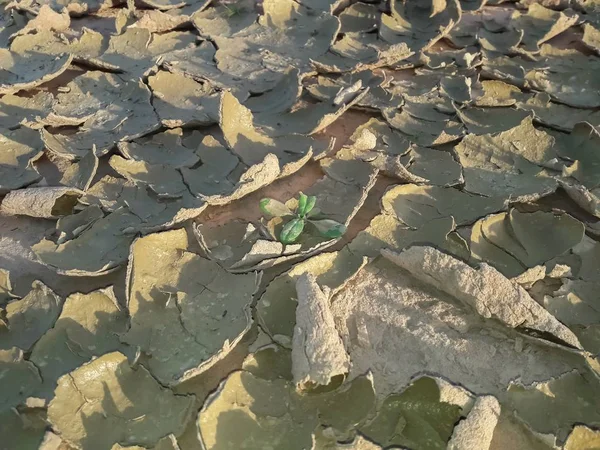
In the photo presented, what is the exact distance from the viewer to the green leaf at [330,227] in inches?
55.6

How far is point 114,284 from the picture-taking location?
4.56ft

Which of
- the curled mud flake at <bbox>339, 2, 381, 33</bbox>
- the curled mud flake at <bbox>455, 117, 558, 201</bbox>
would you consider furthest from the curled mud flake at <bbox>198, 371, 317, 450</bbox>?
the curled mud flake at <bbox>339, 2, 381, 33</bbox>

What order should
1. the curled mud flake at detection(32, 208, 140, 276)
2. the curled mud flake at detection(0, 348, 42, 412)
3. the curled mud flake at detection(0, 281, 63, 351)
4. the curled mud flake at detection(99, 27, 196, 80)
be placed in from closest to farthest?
the curled mud flake at detection(0, 348, 42, 412) < the curled mud flake at detection(0, 281, 63, 351) < the curled mud flake at detection(32, 208, 140, 276) < the curled mud flake at detection(99, 27, 196, 80)

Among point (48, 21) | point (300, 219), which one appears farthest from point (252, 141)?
point (48, 21)

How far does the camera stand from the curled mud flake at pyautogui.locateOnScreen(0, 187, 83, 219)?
1560 mm

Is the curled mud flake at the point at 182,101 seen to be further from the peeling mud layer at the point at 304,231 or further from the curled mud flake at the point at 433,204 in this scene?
the curled mud flake at the point at 433,204

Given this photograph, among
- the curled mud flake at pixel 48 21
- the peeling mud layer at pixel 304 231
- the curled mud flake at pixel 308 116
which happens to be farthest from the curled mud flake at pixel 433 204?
the curled mud flake at pixel 48 21

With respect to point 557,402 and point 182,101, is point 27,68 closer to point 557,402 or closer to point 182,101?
point 182,101

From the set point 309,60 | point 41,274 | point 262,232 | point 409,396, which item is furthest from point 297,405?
point 309,60

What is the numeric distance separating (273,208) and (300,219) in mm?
82

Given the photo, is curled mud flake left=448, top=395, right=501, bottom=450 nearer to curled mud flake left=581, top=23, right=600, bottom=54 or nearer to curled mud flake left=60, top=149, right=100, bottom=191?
curled mud flake left=60, top=149, right=100, bottom=191

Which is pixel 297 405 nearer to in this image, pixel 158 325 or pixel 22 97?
pixel 158 325

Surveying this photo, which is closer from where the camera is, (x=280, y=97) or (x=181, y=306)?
(x=181, y=306)

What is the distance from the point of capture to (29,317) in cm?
131
